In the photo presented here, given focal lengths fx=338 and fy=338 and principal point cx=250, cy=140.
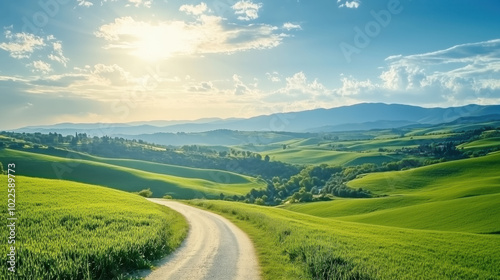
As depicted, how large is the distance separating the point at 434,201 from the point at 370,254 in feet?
232

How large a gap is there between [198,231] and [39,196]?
75.2 feet

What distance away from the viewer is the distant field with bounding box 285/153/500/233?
2589 inches

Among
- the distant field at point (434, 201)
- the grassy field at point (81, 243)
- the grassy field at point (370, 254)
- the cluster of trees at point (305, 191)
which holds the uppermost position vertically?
the grassy field at point (81, 243)

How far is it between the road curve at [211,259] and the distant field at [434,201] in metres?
49.5

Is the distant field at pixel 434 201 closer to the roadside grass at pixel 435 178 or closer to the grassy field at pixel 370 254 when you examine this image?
the roadside grass at pixel 435 178

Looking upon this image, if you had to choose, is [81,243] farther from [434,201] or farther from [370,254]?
[434,201]

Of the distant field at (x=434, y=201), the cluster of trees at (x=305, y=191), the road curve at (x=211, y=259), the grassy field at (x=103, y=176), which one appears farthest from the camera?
the grassy field at (x=103, y=176)

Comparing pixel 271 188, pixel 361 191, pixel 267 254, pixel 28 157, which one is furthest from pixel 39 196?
pixel 271 188

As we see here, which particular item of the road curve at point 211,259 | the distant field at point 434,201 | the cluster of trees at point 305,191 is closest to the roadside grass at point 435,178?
the distant field at point 434,201

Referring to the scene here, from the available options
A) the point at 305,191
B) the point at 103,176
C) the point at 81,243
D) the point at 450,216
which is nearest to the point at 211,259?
the point at 81,243

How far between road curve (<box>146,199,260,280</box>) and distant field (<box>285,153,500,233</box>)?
4953 cm

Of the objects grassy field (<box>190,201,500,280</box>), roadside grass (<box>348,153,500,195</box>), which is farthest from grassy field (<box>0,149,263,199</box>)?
grassy field (<box>190,201,500,280</box>)

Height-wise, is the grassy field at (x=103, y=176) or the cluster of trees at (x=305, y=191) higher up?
the grassy field at (x=103, y=176)

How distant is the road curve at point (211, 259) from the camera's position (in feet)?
65.2
